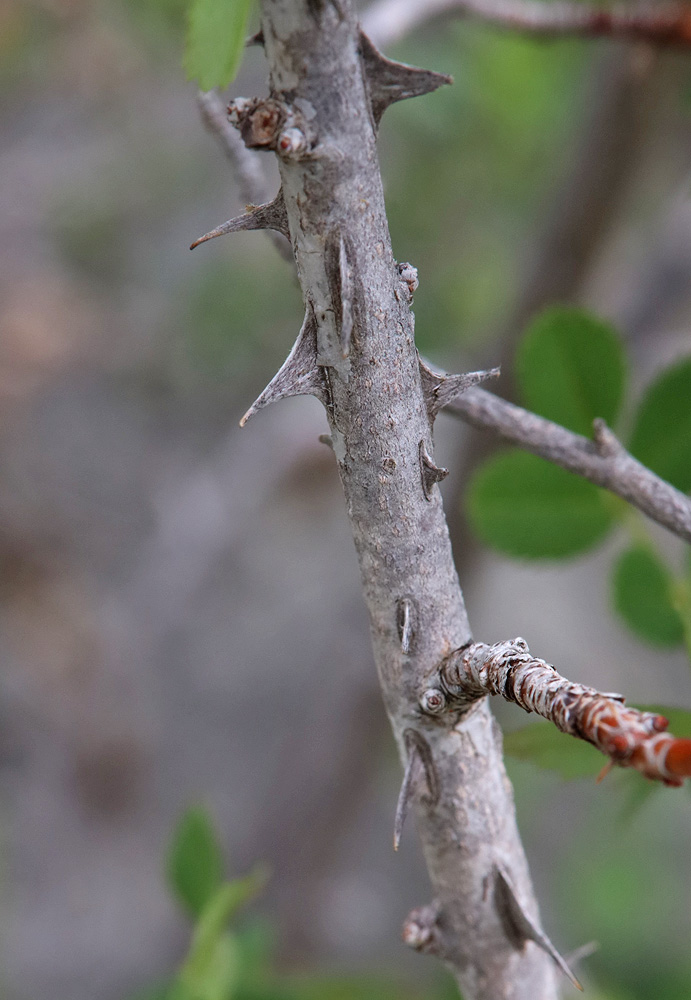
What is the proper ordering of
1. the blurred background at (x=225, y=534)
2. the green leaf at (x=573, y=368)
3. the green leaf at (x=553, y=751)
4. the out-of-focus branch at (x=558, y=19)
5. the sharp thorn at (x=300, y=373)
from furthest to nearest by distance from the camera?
1. the blurred background at (x=225, y=534)
2. the out-of-focus branch at (x=558, y=19)
3. the green leaf at (x=573, y=368)
4. the green leaf at (x=553, y=751)
5. the sharp thorn at (x=300, y=373)

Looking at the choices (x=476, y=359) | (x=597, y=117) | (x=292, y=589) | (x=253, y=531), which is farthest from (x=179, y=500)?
(x=597, y=117)

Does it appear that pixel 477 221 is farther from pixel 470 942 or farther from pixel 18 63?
pixel 470 942

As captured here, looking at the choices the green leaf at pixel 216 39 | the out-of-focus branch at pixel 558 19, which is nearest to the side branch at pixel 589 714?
the green leaf at pixel 216 39

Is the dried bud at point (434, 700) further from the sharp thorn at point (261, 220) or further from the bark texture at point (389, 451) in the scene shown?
the sharp thorn at point (261, 220)

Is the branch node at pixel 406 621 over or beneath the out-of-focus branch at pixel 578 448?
beneath

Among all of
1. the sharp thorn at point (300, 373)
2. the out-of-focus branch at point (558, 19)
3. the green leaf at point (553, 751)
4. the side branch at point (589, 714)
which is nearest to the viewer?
the side branch at point (589, 714)

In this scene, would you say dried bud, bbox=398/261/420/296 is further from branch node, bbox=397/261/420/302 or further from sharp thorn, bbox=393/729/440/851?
sharp thorn, bbox=393/729/440/851
